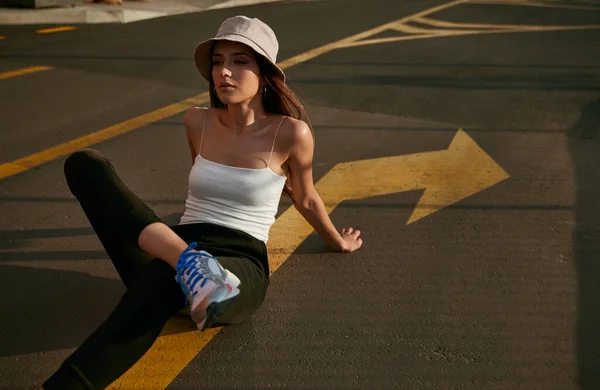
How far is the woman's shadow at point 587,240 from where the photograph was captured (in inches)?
147

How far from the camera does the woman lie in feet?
10.4

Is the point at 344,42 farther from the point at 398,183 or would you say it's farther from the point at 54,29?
the point at 398,183

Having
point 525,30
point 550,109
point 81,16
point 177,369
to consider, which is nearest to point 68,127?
point 177,369

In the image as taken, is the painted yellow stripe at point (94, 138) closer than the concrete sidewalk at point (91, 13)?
Yes

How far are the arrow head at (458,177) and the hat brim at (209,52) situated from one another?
1.77 m

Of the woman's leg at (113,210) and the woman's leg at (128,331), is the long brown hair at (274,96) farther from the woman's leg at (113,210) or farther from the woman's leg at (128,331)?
the woman's leg at (128,331)

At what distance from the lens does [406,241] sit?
4.98 meters

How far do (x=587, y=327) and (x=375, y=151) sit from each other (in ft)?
9.68

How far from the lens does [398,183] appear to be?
5918 mm

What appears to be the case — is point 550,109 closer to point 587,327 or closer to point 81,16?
point 587,327

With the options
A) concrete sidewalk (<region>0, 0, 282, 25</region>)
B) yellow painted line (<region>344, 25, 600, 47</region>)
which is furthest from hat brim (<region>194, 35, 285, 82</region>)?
concrete sidewalk (<region>0, 0, 282, 25</region>)

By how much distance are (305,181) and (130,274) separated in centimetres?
99

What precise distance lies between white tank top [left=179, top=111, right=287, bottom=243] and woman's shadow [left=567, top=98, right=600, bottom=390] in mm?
1594

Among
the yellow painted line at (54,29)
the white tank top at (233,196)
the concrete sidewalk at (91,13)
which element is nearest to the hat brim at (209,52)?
the white tank top at (233,196)
